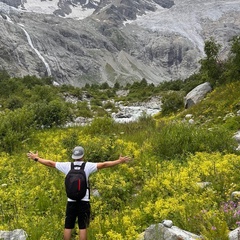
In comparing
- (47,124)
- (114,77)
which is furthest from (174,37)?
(47,124)

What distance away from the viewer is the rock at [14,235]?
5293 mm

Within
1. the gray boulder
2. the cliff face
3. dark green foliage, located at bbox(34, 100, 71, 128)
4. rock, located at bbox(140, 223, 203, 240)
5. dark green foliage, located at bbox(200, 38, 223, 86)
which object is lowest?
the cliff face

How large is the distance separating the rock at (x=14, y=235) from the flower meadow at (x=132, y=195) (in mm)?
128

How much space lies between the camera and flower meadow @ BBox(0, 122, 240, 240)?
521cm

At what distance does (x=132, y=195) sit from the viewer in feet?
23.0

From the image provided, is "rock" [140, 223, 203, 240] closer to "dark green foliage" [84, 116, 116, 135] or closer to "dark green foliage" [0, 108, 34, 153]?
"dark green foliage" [0, 108, 34, 153]

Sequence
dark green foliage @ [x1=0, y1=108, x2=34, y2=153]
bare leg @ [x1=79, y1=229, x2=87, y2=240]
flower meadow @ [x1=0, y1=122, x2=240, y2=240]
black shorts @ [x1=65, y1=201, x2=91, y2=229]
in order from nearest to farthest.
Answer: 1. flower meadow @ [x1=0, y1=122, x2=240, y2=240]
2. bare leg @ [x1=79, y1=229, x2=87, y2=240]
3. black shorts @ [x1=65, y1=201, x2=91, y2=229]
4. dark green foliage @ [x1=0, y1=108, x2=34, y2=153]

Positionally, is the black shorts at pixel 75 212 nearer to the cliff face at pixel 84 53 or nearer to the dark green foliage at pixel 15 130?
the dark green foliage at pixel 15 130

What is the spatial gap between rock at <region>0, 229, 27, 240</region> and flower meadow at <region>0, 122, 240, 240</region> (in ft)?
0.42

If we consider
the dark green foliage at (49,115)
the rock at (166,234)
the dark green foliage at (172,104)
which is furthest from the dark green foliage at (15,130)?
the dark green foliage at (172,104)

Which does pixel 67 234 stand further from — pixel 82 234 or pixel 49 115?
pixel 49 115

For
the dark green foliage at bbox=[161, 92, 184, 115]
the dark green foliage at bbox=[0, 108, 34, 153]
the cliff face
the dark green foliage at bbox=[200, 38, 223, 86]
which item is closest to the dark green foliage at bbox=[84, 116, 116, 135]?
the dark green foliage at bbox=[0, 108, 34, 153]

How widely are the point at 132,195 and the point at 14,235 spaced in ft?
8.12

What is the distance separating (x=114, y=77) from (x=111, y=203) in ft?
470
